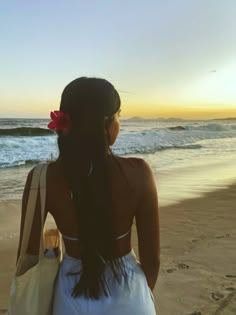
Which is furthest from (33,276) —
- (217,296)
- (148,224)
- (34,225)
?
(217,296)

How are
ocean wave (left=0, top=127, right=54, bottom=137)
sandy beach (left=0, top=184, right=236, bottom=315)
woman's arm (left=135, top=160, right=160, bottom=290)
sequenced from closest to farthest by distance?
woman's arm (left=135, top=160, right=160, bottom=290) → sandy beach (left=0, top=184, right=236, bottom=315) → ocean wave (left=0, top=127, right=54, bottom=137)

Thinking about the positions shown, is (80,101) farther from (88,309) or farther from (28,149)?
(28,149)

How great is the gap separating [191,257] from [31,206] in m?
3.51

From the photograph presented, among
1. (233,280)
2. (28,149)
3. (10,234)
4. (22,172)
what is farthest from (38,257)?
(28,149)

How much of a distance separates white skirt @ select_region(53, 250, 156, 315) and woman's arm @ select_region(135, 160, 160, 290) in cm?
9

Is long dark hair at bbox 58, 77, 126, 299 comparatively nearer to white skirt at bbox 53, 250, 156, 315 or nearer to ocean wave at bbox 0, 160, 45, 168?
white skirt at bbox 53, 250, 156, 315

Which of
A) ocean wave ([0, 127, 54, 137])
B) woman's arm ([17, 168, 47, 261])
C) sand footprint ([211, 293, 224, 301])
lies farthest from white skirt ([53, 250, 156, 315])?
ocean wave ([0, 127, 54, 137])

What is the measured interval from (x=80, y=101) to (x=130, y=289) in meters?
0.69

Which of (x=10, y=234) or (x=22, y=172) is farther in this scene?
(x=22, y=172)

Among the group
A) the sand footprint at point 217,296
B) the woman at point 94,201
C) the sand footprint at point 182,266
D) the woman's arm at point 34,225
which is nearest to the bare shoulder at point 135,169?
the woman at point 94,201

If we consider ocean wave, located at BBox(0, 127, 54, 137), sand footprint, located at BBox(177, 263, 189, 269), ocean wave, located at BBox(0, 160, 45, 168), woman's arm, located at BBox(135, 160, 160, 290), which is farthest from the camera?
ocean wave, located at BBox(0, 127, 54, 137)

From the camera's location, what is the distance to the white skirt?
1.62 meters

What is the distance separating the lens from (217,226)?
20.9 feet

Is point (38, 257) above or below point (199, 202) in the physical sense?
above
